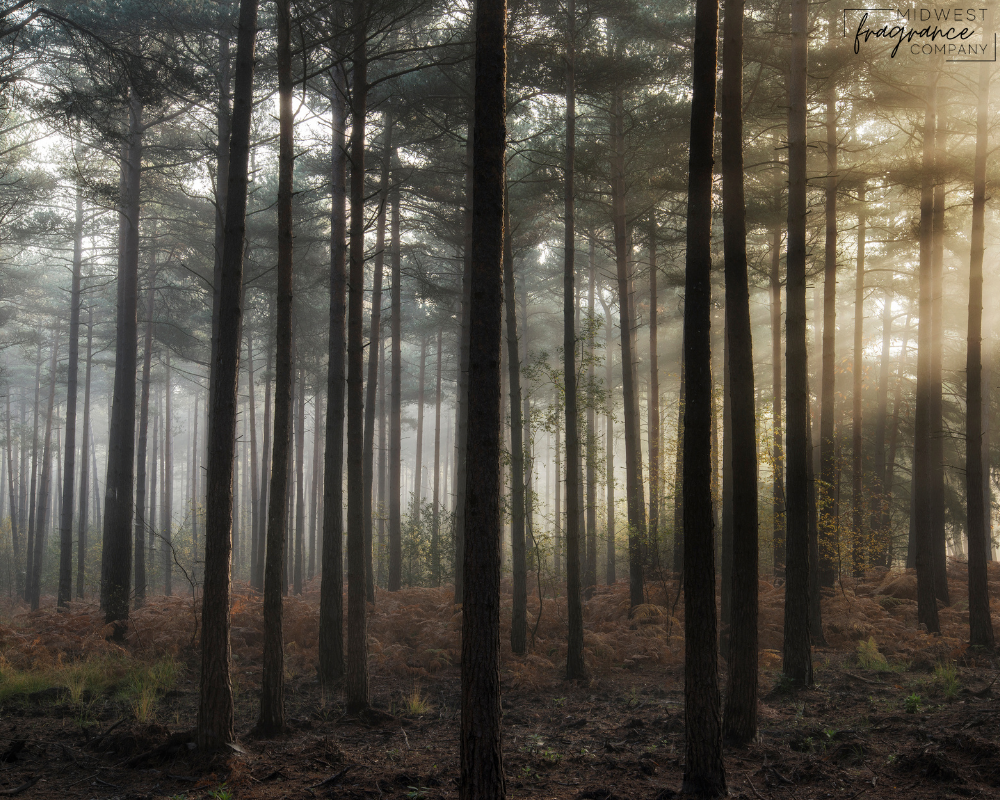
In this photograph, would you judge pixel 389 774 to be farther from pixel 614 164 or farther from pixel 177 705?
pixel 614 164

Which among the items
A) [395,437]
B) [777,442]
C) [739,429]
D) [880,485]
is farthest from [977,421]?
[395,437]

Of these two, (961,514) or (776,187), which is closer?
(776,187)

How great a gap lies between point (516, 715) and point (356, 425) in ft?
15.1

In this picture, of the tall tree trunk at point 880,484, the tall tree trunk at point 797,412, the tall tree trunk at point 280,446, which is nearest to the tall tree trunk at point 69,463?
the tall tree trunk at point 280,446

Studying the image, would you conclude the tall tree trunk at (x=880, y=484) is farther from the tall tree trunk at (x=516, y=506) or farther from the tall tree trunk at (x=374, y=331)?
the tall tree trunk at (x=374, y=331)

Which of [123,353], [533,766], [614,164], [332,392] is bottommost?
[533,766]

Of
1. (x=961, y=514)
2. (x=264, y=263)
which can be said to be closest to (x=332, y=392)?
(x=264, y=263)

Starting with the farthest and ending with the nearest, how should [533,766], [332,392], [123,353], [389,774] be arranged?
[123,353] < [332,392] < [533,766] < [389,774]

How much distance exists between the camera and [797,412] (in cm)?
873

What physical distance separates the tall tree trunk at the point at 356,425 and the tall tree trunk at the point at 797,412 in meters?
5.82

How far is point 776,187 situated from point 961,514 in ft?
52.5

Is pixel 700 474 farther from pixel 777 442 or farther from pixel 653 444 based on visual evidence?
pixel 653 444

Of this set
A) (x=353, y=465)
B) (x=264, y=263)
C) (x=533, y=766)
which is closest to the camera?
(x=533, y=766)

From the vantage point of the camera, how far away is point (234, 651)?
1205cm
